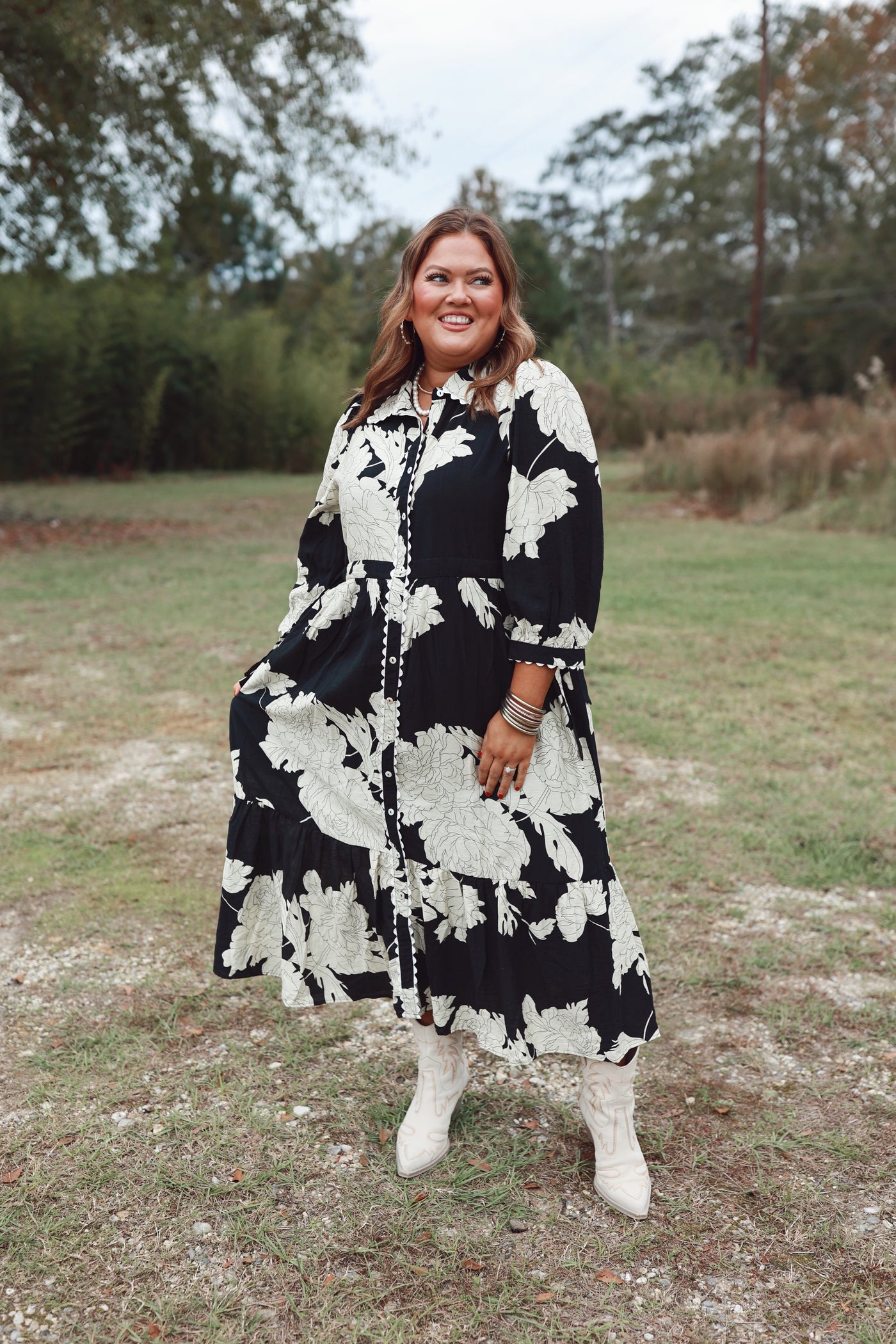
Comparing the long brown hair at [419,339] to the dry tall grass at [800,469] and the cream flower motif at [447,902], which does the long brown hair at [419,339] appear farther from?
the dry tall grass at [800,469]

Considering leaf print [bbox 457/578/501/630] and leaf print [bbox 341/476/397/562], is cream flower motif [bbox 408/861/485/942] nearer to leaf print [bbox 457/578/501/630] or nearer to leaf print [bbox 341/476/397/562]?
leaf print [bbox 457/578/501/630]

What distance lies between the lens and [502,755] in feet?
5.47

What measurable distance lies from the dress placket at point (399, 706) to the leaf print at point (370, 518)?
0.05ft

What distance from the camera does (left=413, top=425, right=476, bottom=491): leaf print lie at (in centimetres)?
165

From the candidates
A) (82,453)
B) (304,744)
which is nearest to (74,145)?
(82,453)

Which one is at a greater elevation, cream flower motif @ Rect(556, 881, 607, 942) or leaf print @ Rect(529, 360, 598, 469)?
leaf print @ Rect(529, 360, 598, 469)

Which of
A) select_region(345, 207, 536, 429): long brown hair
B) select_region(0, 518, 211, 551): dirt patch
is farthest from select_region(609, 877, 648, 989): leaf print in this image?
select_region(0, 518, 211, 551): dirt patch

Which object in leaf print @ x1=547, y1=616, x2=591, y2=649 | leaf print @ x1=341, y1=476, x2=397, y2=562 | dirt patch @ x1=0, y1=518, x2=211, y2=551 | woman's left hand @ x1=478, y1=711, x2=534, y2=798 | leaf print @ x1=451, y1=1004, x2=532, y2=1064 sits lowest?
leaf print @ x1=451, y1=1004, x2=532, y2=1064

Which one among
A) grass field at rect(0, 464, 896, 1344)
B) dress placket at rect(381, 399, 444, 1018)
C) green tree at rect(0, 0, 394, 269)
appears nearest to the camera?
grass field at rect(0, 464, 896, 1344)

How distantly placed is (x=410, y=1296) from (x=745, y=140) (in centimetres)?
3880

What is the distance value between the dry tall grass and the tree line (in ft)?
10.4

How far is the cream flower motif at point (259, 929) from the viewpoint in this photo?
6.27 feet

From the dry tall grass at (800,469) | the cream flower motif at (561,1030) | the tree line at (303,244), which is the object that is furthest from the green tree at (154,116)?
the cream flower motif at (561,1030)

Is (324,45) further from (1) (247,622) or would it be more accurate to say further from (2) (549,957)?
(2) (549,957)
